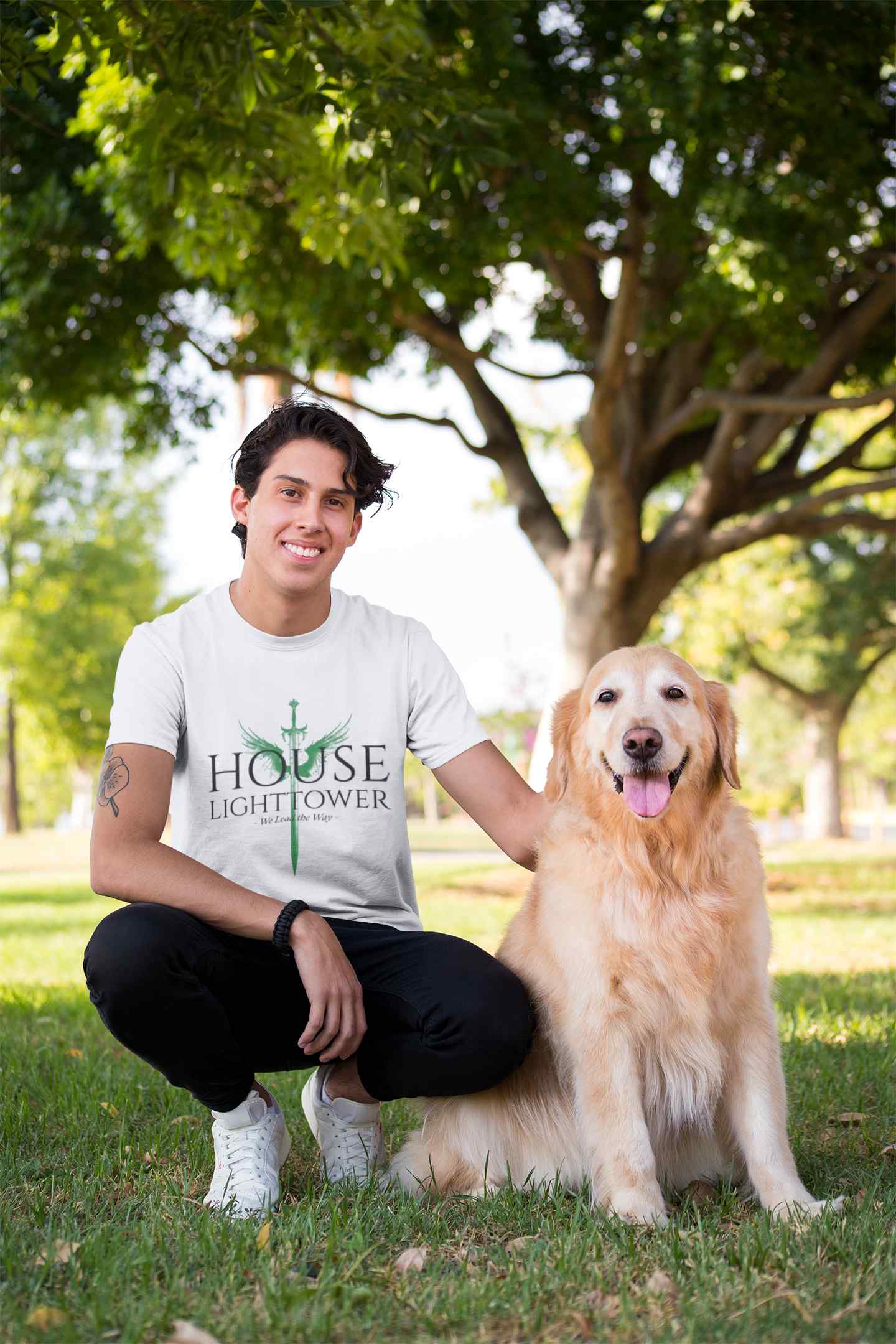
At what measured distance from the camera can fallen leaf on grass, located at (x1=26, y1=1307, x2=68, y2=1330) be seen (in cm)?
198

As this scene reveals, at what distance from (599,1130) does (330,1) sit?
3.02 meters

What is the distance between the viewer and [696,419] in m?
11.9

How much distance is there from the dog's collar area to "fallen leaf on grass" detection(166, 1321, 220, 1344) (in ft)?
4.74

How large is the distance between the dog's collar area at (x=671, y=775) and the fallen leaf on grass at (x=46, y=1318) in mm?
1570

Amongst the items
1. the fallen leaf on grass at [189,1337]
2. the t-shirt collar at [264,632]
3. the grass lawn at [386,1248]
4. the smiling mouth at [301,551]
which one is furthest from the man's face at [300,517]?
the fallen leaf on grass at [189,1337]

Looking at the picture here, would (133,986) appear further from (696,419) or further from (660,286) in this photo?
(696,419)

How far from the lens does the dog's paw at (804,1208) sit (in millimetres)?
2525

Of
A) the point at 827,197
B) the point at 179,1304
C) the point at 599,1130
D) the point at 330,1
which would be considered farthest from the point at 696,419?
the point at 179,1304

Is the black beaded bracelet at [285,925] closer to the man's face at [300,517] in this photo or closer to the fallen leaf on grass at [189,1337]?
the man's face at [300,517]

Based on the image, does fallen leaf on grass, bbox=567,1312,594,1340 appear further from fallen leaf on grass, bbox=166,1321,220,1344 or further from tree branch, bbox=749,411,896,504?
tree branch, bbox=749,411,896,504

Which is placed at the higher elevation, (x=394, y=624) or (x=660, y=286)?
(x=660, y=286)

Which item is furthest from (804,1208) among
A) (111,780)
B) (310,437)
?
(310,437)

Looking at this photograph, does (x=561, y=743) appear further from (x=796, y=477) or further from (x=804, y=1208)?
(x=796, y=477)

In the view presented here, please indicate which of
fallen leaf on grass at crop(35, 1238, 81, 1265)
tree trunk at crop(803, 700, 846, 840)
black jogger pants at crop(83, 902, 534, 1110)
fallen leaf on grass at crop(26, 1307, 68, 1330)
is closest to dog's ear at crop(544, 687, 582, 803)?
black jogger pants at crop(83, 902, 534, 1110)
